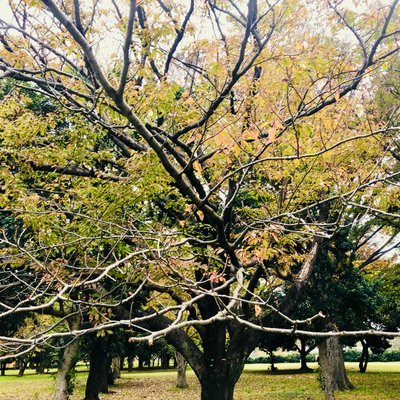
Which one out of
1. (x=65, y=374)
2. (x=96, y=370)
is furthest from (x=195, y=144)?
(x=96, y=370)

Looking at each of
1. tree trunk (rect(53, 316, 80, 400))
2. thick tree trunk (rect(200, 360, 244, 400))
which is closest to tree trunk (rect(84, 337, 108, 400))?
tree trunk (rect(53, 316, 80, 400))

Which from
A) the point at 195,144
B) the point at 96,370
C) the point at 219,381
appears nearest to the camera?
the point at 195,144

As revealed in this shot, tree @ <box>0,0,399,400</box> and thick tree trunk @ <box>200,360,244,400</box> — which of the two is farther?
thick tree trunk @ <box>200,360,244,400</box>

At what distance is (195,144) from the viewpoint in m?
4.34

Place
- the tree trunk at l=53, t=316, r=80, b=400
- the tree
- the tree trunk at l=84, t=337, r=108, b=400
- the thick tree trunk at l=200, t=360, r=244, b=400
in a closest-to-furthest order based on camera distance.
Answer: the tree < the thick tree trunk at l=200, t=360, r=244, b=400 < the tree trunk at l=53, t=316, r=80, b=400 < the tree trunk at l=84, t=337, r=108, b=400

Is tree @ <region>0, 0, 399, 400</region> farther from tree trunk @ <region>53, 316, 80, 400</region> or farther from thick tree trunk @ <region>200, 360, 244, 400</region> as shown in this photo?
tree trunk @ <region>53, 316, 80, 400</region>

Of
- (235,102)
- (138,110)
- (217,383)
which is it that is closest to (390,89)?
(235,102)

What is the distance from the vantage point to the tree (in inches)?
189

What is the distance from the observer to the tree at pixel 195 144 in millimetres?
4801

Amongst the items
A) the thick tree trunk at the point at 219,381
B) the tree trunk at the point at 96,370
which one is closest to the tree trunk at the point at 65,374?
the tree trunk at the point at 96,370

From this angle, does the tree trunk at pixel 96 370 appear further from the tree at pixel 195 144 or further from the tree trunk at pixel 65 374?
the tree at pixel 195 144

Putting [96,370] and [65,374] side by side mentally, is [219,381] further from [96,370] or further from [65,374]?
[96,370]

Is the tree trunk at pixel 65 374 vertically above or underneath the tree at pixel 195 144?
underneath

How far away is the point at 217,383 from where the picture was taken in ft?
30.1
